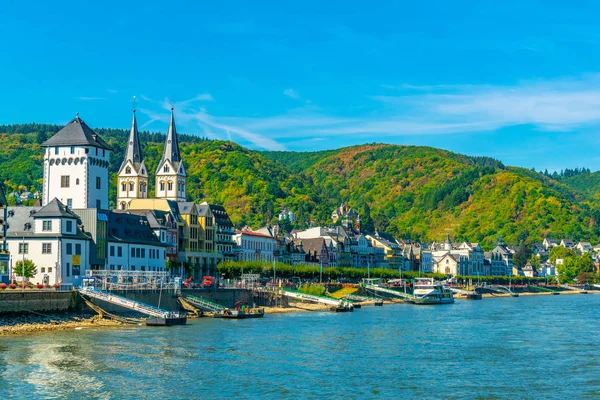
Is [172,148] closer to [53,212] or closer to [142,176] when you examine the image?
[142,176]

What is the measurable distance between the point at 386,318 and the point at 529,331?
2278 cm

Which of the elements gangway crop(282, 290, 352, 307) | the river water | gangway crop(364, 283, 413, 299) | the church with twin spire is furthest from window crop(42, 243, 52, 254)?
gangway crop(364, 283, 413, 299)

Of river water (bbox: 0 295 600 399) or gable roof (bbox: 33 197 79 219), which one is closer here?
river water (bbox: 0 295 600 399)

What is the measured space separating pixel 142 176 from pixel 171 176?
5139 millimetres

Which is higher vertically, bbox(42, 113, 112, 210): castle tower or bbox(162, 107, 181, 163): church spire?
bbox(162, 107, 181, 163): church spire

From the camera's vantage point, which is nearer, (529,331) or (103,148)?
(529,331)

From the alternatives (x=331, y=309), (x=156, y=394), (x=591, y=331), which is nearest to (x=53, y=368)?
(x=156, y=394)

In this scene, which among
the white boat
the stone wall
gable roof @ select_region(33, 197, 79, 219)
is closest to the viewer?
the stone wall

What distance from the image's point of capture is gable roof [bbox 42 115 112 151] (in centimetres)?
11831

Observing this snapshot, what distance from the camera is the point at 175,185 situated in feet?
529

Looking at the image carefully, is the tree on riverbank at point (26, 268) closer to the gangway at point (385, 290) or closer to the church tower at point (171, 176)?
the church tower at point (171, 176)

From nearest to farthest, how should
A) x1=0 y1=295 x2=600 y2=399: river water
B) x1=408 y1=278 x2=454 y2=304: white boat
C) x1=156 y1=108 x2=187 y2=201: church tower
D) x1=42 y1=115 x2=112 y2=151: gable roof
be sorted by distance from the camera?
1. x1=0 y1=295 x2=600 y2=399: river water
2. x1=42 y1=115 x2=112 y2=151: gable roof
3. x1=408 y1=278 x2=454 y2=304: white boat
4. x1=156 y1=108 x2=187 y2=201: church tower

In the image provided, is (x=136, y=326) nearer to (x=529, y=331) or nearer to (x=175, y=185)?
(x=529, y=331)

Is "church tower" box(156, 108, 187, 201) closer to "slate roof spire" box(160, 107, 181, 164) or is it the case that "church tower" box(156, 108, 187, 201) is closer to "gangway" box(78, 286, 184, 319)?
"slate roof spire" box(160, 107, 181, 164)
